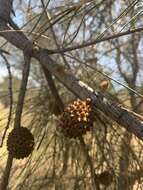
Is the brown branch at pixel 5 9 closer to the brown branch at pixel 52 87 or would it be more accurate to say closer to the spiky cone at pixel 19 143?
the brown branch at pixel 52 87

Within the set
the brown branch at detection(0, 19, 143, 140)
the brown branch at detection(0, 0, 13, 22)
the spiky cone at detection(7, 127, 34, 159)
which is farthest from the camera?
the brown branch at detection(0, 0, 13, 22)

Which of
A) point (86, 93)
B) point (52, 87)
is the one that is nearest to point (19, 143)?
point (86, 93)

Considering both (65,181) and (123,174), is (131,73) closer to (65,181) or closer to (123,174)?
(65,181)

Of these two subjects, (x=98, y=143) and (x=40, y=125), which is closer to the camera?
(x=98, y=143)

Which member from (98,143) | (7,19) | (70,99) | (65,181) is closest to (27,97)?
(70,99)

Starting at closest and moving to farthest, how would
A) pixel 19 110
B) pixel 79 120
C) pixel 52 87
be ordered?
pixel 79 120
pixel 19 110
pixel 52 87

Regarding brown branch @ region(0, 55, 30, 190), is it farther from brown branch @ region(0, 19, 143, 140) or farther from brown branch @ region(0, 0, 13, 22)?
brown branch @ region(0, 0, 13, 22)

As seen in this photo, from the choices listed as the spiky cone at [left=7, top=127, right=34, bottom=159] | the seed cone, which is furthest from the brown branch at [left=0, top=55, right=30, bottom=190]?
the seed cone

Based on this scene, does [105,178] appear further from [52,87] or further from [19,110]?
[19,110]
